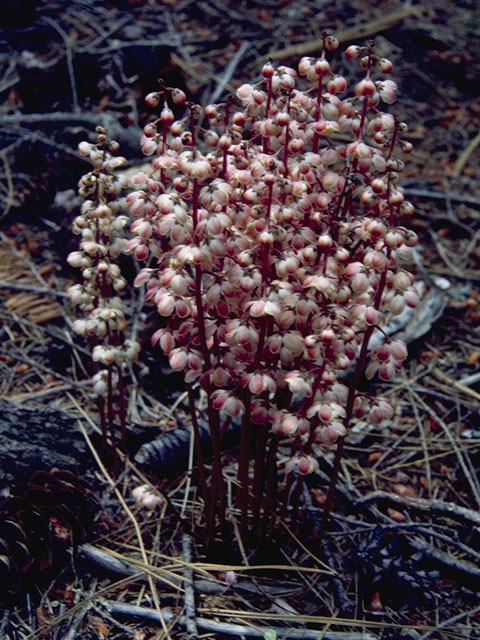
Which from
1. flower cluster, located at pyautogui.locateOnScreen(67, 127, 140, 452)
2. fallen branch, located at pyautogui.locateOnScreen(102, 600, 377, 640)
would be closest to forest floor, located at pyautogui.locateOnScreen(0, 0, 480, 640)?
fallen branch, located at pyautogui.locateOnScreen(102, 600, 377, 640)

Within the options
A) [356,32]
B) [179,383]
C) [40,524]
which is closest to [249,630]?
[40,524]

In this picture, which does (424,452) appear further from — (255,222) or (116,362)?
(255,222)

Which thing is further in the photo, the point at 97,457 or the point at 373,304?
the point at 97,457

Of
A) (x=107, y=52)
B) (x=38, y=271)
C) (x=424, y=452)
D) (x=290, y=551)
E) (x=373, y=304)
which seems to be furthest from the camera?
(x=107, y=52)

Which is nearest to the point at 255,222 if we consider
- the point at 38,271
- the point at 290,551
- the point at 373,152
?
the point at 373,152

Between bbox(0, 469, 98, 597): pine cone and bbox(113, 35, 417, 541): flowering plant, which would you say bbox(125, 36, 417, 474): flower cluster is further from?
bbox(0, 469, 98, 597): pine cone

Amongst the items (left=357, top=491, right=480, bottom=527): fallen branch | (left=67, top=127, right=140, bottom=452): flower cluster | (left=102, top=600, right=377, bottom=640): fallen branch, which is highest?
(left=67, top=127, right=140, bottom=452): flower cluster

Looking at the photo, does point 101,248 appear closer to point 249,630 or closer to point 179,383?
point 179,383
